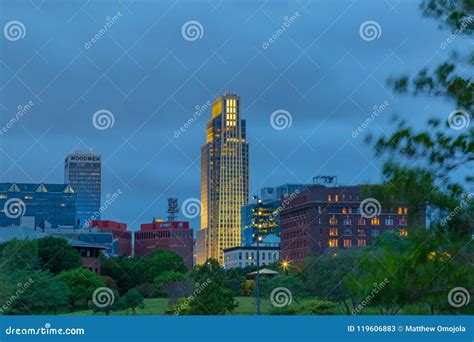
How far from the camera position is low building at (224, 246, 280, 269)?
15427cm

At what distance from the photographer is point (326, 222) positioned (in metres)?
138

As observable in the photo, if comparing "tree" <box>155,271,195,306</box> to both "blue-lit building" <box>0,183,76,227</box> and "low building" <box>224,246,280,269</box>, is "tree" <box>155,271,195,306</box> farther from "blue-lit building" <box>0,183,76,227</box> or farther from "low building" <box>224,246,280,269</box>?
"blue-lit building" <box>0,183,76,227</box>

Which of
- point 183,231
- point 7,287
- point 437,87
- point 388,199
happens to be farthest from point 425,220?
point 183,231
